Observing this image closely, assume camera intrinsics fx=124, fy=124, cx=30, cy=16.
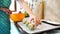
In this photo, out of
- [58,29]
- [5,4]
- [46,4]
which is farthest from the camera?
[46,4]

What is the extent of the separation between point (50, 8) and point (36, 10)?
0.16 m

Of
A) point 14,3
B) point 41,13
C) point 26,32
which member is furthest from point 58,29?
point 14,3

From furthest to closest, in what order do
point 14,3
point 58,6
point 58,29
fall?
point 14,3, point 58,6, point 58,29

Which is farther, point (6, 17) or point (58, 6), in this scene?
point (58, 6)

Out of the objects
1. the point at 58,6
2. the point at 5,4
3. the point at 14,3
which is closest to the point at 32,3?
the point at 14,3

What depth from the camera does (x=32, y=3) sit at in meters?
1.31

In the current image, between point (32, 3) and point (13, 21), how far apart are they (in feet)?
0.99

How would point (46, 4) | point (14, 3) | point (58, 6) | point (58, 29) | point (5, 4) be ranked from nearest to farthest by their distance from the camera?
point (58, 29) < point (5, 4) < point (58, 6) < point (46, 4) < point (14, 3)

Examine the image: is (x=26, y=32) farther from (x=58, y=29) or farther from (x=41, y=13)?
(x=41, y=13)

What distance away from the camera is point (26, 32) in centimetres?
79

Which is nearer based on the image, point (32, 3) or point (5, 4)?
point (5, 4)

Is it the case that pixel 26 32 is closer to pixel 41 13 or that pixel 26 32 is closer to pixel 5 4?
pixel 5 4

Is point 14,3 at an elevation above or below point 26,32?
above

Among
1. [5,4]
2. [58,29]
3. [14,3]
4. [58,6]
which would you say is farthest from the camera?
[14,3]
